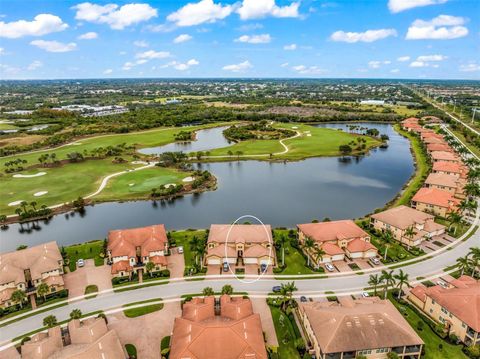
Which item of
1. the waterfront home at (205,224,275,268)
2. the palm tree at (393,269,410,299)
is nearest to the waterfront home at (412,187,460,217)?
the palm tree at (393,269,410,299)

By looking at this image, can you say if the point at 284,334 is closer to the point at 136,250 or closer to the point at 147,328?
the point at 147,328

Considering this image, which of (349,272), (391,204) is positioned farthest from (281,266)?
(391,204)

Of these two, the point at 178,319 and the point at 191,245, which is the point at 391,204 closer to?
the point at 191,245

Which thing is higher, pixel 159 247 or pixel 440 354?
pixel 159 247

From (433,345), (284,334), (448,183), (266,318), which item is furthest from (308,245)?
(448,183)

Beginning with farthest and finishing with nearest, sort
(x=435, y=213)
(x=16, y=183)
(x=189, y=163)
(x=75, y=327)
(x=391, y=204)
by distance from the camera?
1. (x=189, y=163)
2. (x=16, y=183)
3. (x=391, y=204)
4. (x=435, y=213)
5. (x=75, y=327)

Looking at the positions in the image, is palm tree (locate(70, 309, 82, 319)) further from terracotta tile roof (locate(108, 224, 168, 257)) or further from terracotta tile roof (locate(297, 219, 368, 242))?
terracotta tile roof (locate(297, 219, 368, 242))
